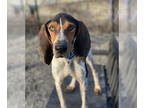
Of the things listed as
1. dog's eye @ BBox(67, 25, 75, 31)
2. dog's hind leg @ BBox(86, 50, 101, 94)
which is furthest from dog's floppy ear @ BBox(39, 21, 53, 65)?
dog's hind leg @ BBox(86, 50, 101, 94)

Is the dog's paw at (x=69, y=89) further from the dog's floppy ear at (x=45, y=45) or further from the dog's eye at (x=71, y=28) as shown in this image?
the dog's eye at (x=71, y=28)

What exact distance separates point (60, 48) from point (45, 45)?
148mm

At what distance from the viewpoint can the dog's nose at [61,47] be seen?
164cm

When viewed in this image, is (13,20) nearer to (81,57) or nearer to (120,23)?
(81,57)

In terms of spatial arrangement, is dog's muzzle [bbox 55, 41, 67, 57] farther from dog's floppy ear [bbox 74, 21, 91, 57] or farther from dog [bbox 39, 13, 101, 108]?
dog's floppy ear [bbox 74, 21, 91, 57]

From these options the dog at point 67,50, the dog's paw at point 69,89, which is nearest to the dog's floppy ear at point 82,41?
the dog at point 67,50

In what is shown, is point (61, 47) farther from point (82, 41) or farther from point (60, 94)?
point (60, 94)

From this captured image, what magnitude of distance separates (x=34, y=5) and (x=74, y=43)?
402 millimetres

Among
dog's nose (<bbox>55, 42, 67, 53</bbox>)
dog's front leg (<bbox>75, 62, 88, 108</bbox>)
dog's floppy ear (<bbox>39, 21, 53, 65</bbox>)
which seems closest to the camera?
dog's nose (<bbox>55, 42, 67, 53</bbox>)

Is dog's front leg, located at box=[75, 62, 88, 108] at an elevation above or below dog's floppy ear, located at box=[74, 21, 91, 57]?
below

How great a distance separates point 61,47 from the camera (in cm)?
165

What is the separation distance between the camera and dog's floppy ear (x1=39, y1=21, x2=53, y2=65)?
1.74 m
